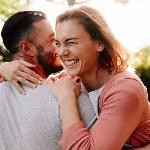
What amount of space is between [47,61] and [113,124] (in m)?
0.90

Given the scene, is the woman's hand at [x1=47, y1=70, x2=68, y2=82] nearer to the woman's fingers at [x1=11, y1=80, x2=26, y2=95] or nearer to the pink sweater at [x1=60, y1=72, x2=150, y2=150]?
the woman's fingers at [x1=11, y1=80, x2=26, y2=95]

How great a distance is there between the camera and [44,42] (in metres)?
3.71

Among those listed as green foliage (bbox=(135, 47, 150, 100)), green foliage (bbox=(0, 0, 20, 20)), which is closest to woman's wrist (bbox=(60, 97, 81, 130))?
green foliage (bbox=(135, 47, 150, 100))

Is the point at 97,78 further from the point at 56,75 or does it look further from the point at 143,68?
the point at 143,68

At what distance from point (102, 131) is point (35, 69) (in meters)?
0.76

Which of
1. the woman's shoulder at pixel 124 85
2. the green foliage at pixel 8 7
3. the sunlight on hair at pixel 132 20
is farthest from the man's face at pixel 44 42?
the green foliage at pixel 8 7

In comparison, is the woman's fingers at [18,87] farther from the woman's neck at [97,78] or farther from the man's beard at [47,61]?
the woman's neck at [97,78]

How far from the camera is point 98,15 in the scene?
3488 millimetres

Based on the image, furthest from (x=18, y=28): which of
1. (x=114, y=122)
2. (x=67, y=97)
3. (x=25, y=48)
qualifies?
(x=114, y=122)

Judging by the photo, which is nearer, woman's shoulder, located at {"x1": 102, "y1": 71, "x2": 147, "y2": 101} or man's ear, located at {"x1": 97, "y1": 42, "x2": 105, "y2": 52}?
woman's shoulder, located at {"x1": 102, "y1": 71, "x2": 147, "y2": 101}

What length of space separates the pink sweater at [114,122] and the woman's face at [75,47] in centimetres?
31

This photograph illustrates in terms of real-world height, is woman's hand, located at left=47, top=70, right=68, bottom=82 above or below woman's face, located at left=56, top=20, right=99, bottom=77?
below

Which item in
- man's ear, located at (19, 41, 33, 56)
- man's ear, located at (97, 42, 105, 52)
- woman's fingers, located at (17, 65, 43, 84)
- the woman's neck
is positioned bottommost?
the woman's neck

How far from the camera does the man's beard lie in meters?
3.70
